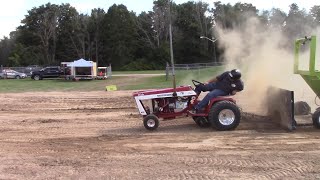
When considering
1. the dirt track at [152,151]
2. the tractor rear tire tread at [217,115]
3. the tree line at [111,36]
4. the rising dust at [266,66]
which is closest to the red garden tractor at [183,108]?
the tractor rear tire tread at [217,115]

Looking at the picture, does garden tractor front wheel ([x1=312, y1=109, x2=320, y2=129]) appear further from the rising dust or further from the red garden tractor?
the red garden tractor

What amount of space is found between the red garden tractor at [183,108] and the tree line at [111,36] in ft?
268

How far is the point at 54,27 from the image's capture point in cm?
10200

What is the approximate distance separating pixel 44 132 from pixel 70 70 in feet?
129

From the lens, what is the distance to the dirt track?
7383 millimetres

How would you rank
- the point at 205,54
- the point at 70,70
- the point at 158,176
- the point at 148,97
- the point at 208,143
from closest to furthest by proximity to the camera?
the point at 158,176
the point at 208,143
the point at 148,97
the point at 70,70
the point at 205,54

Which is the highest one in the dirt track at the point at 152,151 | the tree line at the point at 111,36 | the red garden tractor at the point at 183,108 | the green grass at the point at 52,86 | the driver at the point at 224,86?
the tree line at the point at 111,36

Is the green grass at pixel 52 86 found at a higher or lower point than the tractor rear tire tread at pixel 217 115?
lower

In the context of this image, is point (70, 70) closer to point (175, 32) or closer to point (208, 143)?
point (208, 143)

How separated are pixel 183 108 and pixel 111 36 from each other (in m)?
89.2

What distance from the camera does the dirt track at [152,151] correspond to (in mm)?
7383

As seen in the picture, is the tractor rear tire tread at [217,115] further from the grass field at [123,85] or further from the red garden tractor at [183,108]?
the grass field at [123,85]

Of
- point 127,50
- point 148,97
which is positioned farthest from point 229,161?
point 127,50

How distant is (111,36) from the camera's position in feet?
327
